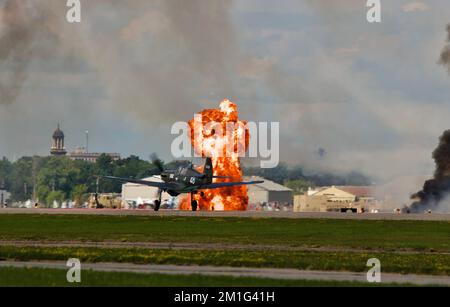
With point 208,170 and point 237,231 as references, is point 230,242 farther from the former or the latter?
point 208,170

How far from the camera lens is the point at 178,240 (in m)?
82.1

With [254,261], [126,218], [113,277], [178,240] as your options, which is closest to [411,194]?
[126,218]

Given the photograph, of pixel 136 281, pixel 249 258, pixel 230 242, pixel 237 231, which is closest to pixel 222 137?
pixel 237 231

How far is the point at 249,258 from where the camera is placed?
208 ft

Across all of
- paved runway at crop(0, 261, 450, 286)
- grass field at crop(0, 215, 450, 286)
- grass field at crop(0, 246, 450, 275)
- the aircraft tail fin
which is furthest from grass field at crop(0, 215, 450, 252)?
the aircraft tail fin

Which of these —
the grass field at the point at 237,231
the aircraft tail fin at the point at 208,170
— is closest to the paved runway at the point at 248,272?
the grass field at the point at 237,231

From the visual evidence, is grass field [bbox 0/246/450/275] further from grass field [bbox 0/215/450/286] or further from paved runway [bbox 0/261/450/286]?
paved runway [bbox 0/261/450/286]

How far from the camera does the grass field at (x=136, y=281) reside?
160ft

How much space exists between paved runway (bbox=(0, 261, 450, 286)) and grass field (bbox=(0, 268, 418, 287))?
2.14m

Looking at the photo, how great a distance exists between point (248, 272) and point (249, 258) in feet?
23.1

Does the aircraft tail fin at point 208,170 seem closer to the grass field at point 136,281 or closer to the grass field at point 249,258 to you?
the grass field at point 249,258

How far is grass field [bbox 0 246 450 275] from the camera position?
60156 millimetres
